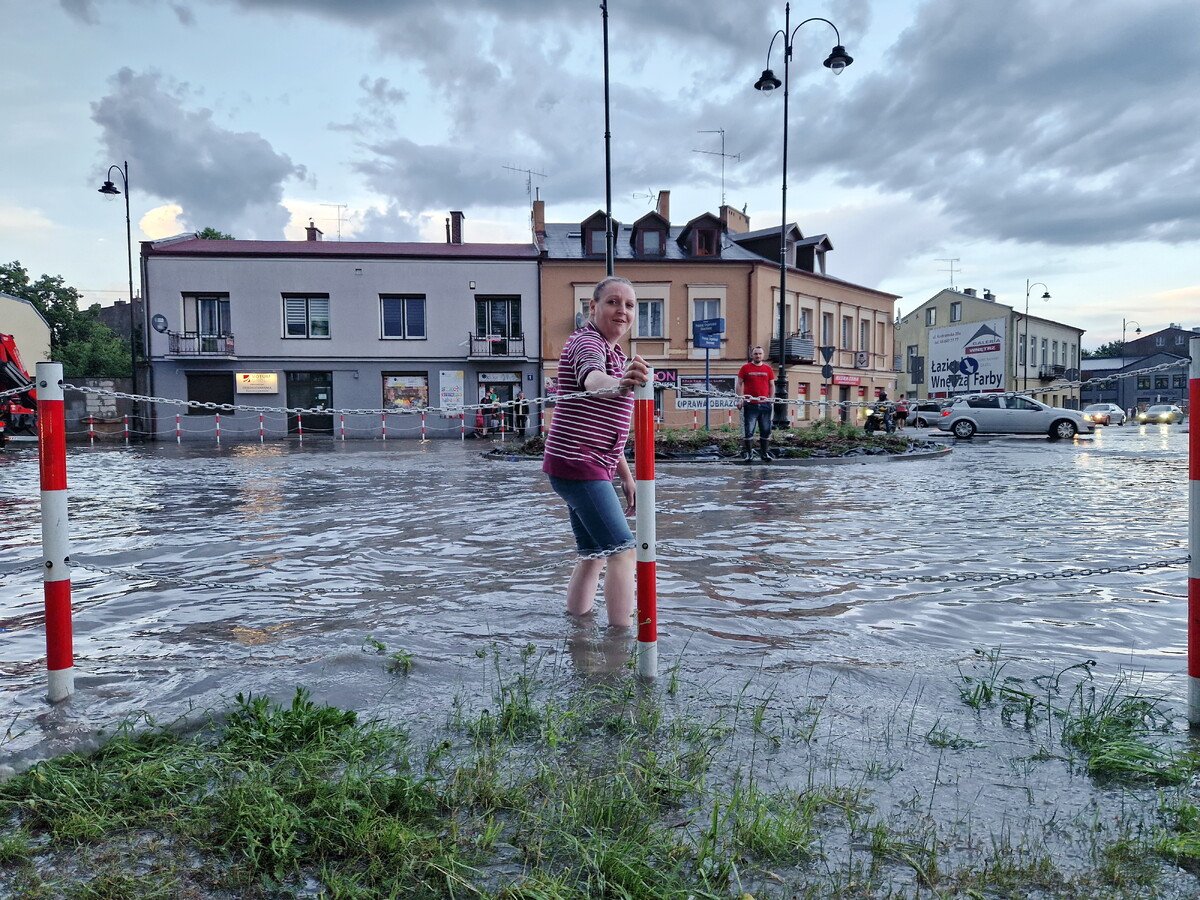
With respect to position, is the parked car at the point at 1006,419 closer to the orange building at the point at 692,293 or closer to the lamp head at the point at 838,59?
the orange building at the point at 692,293

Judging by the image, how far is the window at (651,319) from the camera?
38.8 m

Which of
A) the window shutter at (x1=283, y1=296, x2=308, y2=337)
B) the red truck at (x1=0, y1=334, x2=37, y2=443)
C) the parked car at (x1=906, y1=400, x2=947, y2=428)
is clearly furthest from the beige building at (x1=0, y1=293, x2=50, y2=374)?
the parked car at (x1=906, y1=400, x2=947, y2=428)

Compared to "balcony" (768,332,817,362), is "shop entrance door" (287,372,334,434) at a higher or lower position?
lower

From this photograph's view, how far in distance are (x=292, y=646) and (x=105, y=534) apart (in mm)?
4846

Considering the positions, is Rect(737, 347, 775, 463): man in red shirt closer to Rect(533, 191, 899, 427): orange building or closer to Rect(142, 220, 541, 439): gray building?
Rect(533, 191, 899, 427): orange building

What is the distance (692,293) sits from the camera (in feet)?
127

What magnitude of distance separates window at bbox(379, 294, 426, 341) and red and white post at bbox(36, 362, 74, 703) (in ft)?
115

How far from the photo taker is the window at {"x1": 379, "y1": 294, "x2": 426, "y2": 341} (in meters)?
37.3

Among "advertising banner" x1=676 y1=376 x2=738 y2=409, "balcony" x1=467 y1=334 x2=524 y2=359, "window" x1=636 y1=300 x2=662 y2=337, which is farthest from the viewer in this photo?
"window" x1=636 y1=300 x2=662 y2=337

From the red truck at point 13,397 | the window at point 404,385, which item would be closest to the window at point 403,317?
the window at point 404,385

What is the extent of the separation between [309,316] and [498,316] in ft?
28.0

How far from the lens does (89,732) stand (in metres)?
2.81

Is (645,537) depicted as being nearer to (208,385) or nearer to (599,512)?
(599,512)

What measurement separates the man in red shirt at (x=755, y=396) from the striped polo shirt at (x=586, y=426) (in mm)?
9250
